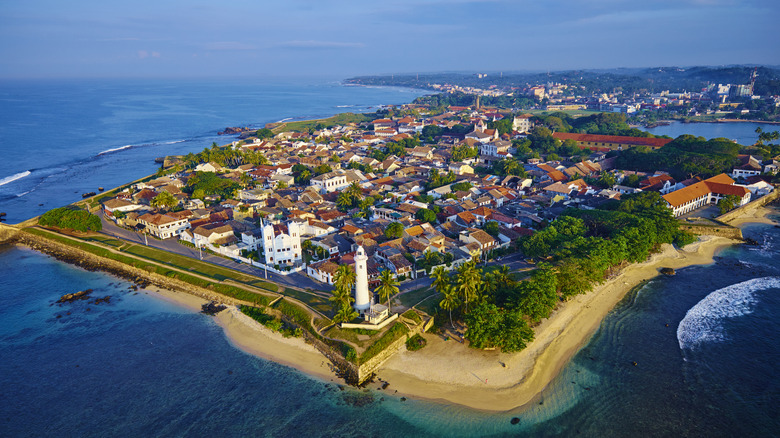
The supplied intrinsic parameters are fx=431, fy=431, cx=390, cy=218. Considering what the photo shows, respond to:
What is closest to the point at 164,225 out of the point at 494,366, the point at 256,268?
the point at 256,268

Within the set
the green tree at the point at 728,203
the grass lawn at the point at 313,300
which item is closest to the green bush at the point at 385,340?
the grass lawn at the point at 313,300

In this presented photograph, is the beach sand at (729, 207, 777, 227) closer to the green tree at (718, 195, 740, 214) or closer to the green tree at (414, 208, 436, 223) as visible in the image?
the green tree at (718, 195, 740, 214)

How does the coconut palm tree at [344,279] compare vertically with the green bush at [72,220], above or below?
above

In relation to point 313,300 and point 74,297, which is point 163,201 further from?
point 313,300

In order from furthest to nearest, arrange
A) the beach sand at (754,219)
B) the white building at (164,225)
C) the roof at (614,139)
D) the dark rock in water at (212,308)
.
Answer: the roof at (614,139) < the beach sand at (754,219) < the white building at (164,225) < the dark rock in water at (212,308)

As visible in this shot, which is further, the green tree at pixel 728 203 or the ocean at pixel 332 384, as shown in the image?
the green tree at pixel 728 203

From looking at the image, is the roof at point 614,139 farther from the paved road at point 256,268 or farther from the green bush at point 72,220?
the green bush at point 72,220

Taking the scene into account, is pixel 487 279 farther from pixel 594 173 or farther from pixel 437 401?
pixel 594 173
